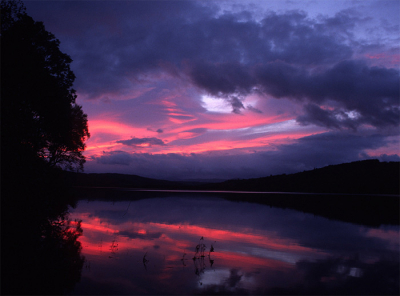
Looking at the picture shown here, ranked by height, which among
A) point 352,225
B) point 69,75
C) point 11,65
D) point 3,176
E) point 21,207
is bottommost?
point 352,225

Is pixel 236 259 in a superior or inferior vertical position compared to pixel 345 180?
inferior

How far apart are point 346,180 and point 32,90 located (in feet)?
219

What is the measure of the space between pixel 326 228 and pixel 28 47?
2133 cm

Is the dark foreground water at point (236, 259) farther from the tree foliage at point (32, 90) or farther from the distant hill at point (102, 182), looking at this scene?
the distant hill at point (102, 182)

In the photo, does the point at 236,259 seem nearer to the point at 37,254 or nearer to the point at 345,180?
the point at 37,254

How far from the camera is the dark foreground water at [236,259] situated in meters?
7.51

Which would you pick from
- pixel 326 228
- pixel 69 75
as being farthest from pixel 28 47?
pixel 326 228

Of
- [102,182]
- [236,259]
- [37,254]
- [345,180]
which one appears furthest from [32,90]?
[102,182]

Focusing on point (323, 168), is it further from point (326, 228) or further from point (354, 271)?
point (354, 271)

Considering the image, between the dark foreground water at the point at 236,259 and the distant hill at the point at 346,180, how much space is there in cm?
4847

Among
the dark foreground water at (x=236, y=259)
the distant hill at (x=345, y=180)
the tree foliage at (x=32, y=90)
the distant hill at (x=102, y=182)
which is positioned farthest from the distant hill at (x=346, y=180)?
the tree foliage at (x=32, y=90)

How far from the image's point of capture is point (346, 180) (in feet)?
208

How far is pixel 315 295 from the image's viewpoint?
705 cm

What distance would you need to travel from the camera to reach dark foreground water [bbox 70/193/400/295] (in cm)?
751
